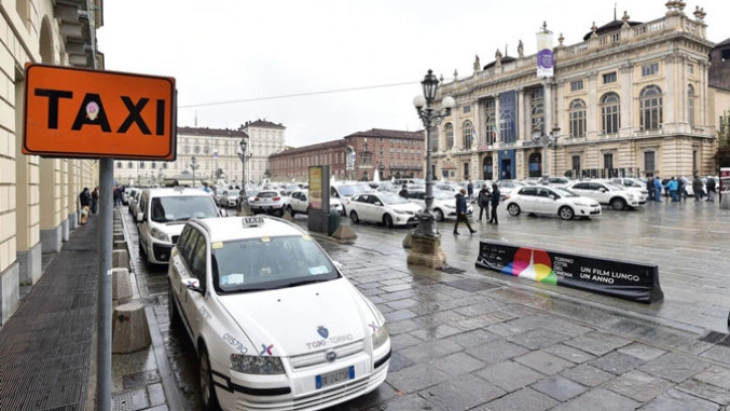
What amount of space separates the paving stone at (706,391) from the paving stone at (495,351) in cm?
159

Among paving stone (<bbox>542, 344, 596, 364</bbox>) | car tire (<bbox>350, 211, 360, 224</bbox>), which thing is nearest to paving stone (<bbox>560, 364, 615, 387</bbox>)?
paving stone (<bbox>542, 344, 596, 364</bbox>)

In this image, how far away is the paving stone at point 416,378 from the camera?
4.46 metres

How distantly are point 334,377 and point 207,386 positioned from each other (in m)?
1.21

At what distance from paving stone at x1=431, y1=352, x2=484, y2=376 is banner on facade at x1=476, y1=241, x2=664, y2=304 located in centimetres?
397

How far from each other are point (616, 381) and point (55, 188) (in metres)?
13.6

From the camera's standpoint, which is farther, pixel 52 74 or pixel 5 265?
pixel 5 265

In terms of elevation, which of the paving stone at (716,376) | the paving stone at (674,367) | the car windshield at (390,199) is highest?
the car windshield at (390,199)

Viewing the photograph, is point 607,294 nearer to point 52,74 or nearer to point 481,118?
point 52,74

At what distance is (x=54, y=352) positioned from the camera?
5289mm

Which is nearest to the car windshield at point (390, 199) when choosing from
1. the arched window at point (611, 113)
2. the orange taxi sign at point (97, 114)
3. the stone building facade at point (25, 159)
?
the stone building facade at point (25, 159)

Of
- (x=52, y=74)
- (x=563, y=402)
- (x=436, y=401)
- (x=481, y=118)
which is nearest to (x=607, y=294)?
(x=563, y=402)

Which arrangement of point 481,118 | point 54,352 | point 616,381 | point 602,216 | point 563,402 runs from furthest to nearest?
point 481,118 < point 602,216 < point 54,352 < point 616,381 < point 563,402

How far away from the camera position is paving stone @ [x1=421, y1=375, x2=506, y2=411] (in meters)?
4.10

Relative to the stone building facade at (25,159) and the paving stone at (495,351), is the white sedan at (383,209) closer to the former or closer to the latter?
the stone building facade at (25,159)
